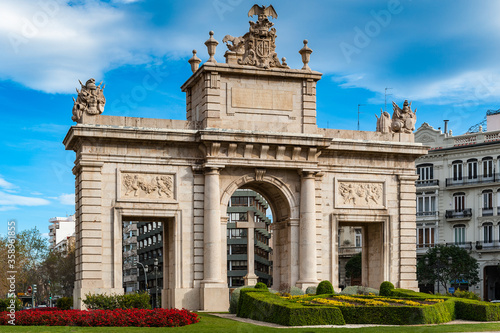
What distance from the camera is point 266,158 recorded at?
3994 cm

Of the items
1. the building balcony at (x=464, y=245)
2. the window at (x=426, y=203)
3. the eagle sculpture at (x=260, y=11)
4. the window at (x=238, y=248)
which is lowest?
the window at (x=238, y=248)

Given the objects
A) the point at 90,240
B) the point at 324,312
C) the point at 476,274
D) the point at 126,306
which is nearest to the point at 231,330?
the point at 324,312

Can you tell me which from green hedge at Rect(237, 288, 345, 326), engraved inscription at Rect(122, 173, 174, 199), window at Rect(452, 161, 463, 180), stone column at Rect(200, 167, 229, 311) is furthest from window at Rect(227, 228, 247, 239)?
green hedge at Rect(237, 288, 345, 326)

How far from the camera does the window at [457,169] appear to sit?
232 ft

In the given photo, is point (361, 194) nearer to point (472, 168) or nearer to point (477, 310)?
point (477, 310)

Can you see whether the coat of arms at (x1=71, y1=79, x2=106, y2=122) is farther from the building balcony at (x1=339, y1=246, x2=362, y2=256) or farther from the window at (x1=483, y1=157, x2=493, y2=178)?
the building balcony at (x1=339, y1=246, x2=362, y2=256)

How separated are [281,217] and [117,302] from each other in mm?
11426

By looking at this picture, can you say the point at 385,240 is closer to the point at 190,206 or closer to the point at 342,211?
the point at 342,211

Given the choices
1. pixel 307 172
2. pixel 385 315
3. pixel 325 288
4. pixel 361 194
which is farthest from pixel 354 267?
pixel 385 315

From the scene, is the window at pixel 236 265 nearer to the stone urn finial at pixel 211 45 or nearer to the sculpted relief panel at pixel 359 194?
the sculpted relief panel at pixel 359 194

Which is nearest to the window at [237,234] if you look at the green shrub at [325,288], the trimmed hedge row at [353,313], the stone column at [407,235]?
the stone column at [407,235]

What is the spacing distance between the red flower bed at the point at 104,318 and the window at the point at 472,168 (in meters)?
45.4

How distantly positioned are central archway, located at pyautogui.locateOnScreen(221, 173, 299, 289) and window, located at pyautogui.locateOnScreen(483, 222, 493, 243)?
1229 inches

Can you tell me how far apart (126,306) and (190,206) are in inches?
281
